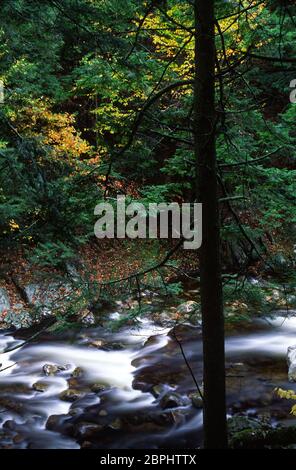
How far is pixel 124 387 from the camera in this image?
315 inches

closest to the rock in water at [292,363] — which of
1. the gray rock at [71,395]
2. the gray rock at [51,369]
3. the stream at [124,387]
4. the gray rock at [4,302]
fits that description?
the stream at [124,387]

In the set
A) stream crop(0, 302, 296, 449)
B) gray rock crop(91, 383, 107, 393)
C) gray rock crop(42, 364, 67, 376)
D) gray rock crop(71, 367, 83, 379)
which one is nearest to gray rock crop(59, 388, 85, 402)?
stream crop(0, 302, 296, 449)

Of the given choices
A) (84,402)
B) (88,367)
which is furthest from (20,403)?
(88,367)

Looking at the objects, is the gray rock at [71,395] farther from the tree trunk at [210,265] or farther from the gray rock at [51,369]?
the tree trunk at [210,265]

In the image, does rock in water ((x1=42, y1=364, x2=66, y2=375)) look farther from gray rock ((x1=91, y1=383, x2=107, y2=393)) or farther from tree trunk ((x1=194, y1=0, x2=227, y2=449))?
→ tree trunk ((x1=194, y1=0, x2=227, y2=449))

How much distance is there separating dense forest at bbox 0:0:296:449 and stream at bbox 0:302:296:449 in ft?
0.11

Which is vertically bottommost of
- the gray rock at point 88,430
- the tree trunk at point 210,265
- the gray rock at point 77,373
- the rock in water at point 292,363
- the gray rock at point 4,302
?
the gray rock at point 88,430

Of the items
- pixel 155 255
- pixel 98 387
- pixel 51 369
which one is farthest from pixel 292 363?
pixel 155 255

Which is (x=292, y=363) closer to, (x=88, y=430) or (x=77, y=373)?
(x=88, y=430)

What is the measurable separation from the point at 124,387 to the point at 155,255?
5300 millimetres

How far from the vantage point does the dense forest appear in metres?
4.00

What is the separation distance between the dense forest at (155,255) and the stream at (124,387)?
0.03m

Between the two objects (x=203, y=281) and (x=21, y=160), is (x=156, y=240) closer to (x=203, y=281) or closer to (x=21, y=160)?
(x=21, y=160)

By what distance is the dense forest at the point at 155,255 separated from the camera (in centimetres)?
400
